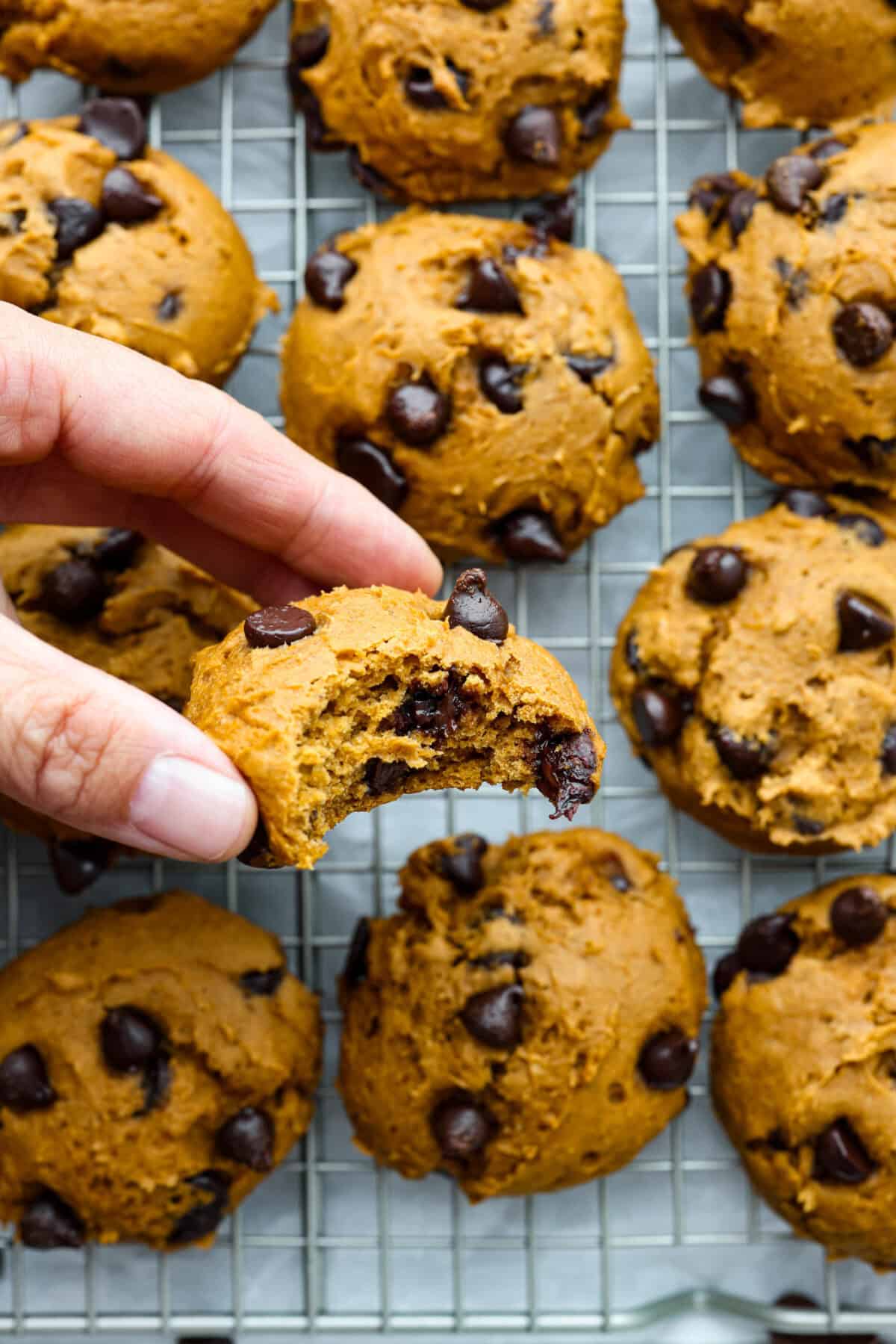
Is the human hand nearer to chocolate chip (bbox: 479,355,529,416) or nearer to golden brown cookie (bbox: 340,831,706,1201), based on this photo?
chocolate chip (bbox: 479,355,529,416)

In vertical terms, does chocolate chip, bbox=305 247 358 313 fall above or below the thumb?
above

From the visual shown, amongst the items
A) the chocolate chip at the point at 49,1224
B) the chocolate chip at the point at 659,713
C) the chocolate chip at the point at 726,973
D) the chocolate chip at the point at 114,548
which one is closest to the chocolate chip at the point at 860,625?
the chocolate chip at the point at 659,713

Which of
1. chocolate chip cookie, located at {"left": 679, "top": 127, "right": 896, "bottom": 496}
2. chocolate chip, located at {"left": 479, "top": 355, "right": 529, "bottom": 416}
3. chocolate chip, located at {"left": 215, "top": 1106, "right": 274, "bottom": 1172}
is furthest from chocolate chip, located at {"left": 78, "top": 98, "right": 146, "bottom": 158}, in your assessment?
chocolate chip, located at {"left": 215, "top": 1106, "right": 274, "bottom": 1172}

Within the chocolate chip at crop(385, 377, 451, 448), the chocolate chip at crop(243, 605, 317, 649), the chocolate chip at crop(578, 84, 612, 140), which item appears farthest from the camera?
the chocolate chip at crop(578, 84, 612, 140)

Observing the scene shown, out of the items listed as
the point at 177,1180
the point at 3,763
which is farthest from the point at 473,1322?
the point at 3,763

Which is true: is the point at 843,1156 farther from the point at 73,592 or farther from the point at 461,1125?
the point at 73,592

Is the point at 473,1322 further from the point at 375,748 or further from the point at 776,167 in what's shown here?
the point at 776,167

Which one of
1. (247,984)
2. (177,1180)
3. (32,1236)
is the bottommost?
(32,1236)
